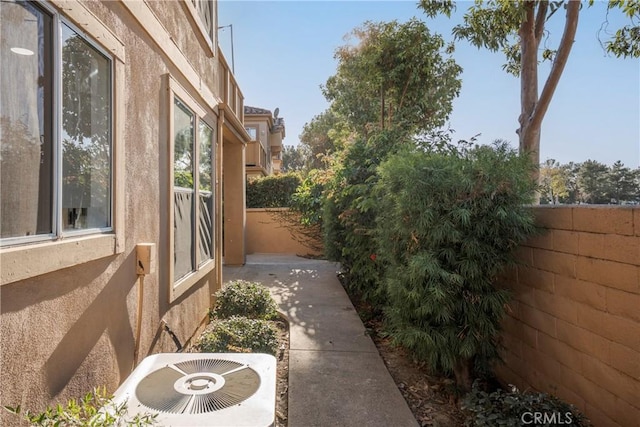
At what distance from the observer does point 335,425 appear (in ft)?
8.46

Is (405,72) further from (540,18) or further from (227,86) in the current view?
(227,86)

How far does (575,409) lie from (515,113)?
6625mm

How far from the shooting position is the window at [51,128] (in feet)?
4.87

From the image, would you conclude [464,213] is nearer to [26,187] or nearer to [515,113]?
[26,187]

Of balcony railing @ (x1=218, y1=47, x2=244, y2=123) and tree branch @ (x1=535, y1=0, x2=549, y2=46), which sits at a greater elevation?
tree branch @ (x1=535, y1=0, x2=549, y2=46)

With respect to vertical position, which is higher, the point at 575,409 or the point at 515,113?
the point at 515,113

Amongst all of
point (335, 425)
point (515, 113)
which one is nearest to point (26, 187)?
point (335, 425)

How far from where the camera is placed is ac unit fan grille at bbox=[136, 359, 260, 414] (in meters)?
1.55

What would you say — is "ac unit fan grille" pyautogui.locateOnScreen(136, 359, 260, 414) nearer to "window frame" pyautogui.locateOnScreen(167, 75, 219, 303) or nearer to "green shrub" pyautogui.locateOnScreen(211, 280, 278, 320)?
→ "window frame" pyautogui.locateOnScreen(167, 75, 219, 303)

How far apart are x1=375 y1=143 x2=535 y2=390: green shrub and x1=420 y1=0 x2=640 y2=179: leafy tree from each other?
411 cm

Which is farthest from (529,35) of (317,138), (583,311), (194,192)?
(317,138)

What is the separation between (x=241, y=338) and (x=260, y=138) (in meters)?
17.4

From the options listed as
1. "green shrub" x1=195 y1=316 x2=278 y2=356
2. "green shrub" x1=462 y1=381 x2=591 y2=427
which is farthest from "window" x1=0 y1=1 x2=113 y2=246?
"green shrub" x1=462 y1=381 x2=591 y2=427

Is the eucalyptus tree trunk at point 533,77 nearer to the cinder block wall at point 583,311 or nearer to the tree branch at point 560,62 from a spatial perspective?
the tree branch at point 560,62
